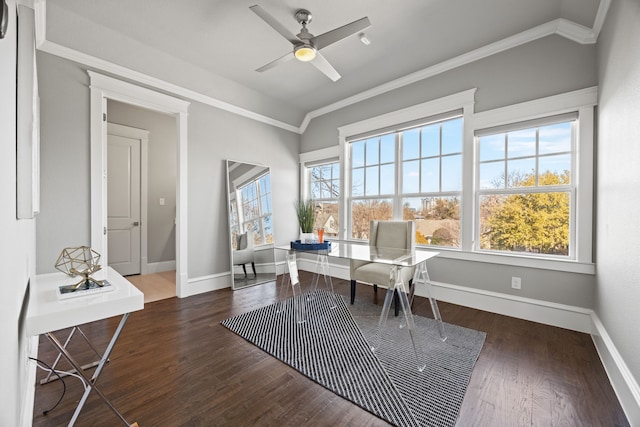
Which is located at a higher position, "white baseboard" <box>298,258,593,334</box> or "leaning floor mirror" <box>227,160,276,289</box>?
"leaning floor mirror" <box>227,160,276,289</box>

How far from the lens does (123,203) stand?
4590 mm

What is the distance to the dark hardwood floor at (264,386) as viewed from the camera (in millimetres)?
1501

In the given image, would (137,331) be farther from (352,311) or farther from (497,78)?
(497,78)

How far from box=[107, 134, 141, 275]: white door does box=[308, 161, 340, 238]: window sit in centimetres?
304

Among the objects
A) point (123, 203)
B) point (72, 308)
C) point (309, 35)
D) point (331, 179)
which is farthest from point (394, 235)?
point (123, 203)

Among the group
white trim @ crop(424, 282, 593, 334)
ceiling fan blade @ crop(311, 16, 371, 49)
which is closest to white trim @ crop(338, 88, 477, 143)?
ceiling fan blade @ crop(311, 16, 371, 49)

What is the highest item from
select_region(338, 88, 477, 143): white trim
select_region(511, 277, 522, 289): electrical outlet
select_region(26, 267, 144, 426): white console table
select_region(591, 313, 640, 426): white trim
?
select_region(338, 88, 477, 143): white trim

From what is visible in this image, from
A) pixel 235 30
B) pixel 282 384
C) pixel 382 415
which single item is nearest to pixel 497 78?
pixel 235 30

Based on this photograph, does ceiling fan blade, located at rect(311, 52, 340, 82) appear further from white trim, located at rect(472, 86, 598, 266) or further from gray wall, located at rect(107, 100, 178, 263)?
gray wall, located at rect(107, 100, 178, 263)

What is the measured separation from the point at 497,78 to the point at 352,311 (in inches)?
119

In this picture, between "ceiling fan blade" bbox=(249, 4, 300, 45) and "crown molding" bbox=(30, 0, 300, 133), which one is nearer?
"ceiling fan blade" bbox=(249, 4, 300, 45)

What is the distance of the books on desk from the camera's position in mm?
1268

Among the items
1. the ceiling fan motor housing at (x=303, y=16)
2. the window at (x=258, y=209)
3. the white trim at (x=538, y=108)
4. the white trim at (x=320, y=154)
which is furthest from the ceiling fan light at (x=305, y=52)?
the window at (x=258, y=209)

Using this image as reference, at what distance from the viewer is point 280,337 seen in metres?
2.40
